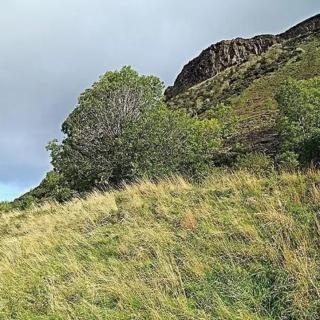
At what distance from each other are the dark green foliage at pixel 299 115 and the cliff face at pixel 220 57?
335ft

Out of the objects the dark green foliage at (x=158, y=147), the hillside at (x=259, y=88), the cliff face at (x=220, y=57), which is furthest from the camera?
the cliff face at (x=220, y=57)

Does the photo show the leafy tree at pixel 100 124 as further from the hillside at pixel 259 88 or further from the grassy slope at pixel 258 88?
the grassy slope at pixel 258 88

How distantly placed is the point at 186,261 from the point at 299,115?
24.8 meters

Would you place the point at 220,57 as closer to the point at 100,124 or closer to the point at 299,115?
the point at 299,115

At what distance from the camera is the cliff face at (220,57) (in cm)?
13525

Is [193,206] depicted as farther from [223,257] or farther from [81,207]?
[81,207]

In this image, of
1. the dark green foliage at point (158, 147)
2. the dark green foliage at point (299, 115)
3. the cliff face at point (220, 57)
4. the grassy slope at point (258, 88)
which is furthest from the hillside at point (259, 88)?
the cliff face at point (220, 57)

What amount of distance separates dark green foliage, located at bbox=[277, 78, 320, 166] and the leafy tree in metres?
8.35

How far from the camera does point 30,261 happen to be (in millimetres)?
7594

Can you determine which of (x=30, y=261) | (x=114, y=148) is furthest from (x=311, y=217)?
(x=114, y=148)

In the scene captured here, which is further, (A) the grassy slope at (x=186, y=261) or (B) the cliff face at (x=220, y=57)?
(B) the cliff face at (x=220, y=57)

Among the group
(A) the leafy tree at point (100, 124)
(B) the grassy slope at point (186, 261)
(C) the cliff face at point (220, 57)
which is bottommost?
(B) the grassy slope at point (186, 261)

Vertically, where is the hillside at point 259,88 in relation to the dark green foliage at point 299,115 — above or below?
above

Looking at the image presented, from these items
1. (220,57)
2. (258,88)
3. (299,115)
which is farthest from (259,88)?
(220,57)
